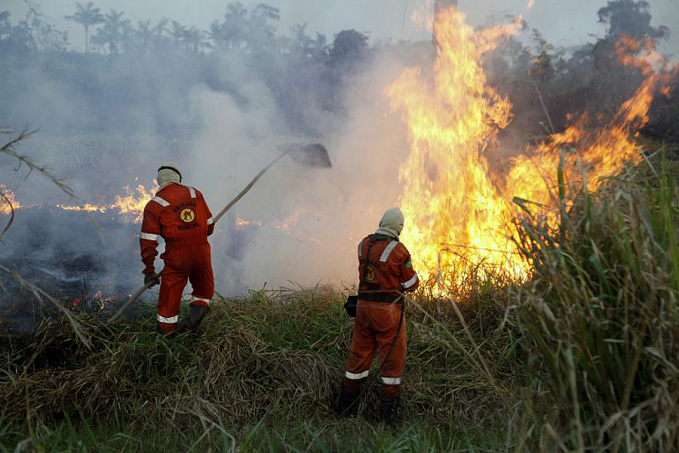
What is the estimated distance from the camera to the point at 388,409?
14.3 ft

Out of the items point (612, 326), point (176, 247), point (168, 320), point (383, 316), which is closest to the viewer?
point (612, 326)

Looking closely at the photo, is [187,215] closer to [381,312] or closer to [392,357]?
[381,312]

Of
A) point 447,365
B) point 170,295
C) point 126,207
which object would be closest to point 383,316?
point 447,365

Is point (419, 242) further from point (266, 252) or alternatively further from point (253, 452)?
point (253, 452)

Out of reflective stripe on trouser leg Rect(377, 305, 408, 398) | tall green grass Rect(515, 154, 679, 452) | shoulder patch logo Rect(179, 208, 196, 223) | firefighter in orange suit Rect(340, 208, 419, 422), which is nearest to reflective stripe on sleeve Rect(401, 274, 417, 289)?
firefighter in orange suit Rect(340, 208, 419, 422)

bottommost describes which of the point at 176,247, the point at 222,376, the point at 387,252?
the point at 222,376

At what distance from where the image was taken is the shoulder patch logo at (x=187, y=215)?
5059 millimetres

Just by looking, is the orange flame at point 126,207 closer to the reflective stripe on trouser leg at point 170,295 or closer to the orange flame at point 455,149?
the reflective stripe on trouser leg at point 170,295

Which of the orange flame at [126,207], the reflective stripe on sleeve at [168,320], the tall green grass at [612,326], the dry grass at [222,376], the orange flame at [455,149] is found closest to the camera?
the tall green grass at [612,326]

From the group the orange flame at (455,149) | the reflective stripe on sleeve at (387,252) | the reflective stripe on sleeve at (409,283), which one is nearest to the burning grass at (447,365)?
the reflective stripe on sleeve at (409,283)

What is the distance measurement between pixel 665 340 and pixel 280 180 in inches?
289

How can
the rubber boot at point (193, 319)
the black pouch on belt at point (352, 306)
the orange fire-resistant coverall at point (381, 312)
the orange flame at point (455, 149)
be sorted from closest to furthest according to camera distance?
the orange fire-resistant coverall at point (381, 312), the black pouch on belt at point (352, 306), the rubber boot at point (193, 319), the orange flame at point (455, 149)

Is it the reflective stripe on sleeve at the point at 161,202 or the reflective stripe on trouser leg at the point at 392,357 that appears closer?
the reflective stripe on trouser leg at the point at 392,357

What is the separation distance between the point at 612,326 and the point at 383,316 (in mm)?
2450
